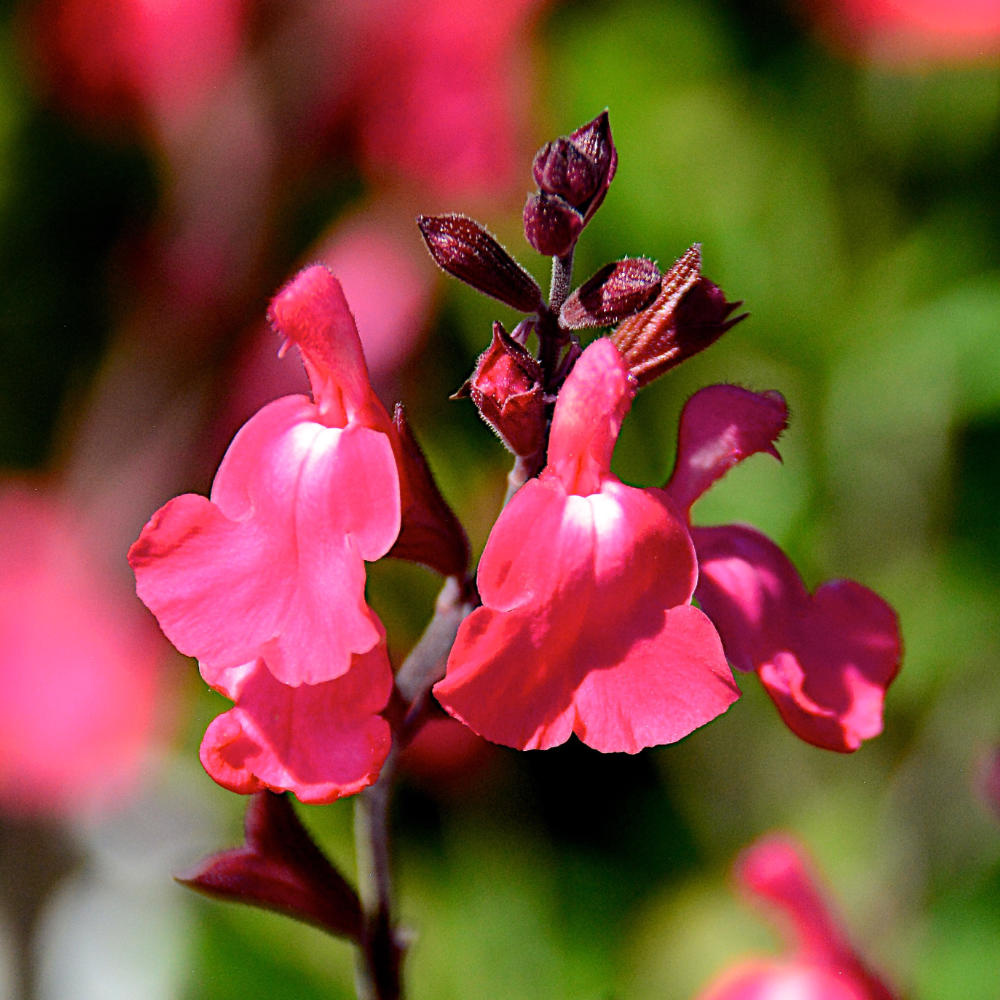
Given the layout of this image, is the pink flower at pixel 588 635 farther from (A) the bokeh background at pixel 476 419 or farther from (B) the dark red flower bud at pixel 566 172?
(A) the bokeh background at pixel 476 419

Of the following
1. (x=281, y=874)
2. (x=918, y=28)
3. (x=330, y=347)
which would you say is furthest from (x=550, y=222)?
(x=918, y=28)

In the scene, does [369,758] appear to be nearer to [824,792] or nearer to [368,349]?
[368,349]

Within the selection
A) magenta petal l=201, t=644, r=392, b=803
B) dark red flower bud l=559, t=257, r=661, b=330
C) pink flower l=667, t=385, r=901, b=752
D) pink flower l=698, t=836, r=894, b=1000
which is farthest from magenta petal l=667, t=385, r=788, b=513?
pink flower l=698, t=836, r=894, b=1000

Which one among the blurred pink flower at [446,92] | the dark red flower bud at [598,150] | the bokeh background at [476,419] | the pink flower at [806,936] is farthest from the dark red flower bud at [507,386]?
the blurred pink flower at [446,92]

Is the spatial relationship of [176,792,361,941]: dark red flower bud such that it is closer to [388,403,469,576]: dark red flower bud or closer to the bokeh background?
[388,403,469,576]: dark red flower bud

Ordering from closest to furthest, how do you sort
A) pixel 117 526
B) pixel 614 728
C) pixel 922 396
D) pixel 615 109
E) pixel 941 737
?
1. pixel 614 728
2. pixel 117 526
3. pixel 941 737
4. pixel 922 396
5. pixel 615 109

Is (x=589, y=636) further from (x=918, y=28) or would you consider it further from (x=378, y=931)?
(x=918, y=28)

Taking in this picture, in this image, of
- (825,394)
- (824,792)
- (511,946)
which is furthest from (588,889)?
(825,394)
